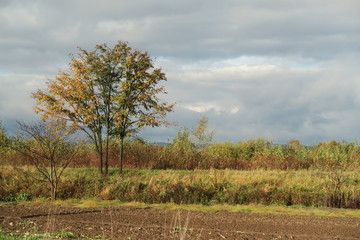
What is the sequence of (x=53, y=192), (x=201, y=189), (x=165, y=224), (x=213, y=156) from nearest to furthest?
(x=165, y=224) → (x=53, y=192) → (x=201, y=189) → (x=213, y=156)

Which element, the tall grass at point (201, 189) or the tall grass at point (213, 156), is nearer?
the tall grass at point (201, 189)

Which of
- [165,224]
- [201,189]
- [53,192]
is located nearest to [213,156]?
[201,189]

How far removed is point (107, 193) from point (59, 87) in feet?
23.5

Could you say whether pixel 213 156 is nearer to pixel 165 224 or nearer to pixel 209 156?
pixel 209 156

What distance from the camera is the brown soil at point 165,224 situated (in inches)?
442

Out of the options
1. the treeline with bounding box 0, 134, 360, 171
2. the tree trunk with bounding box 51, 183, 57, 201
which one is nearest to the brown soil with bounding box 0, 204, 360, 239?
the tree trunk with bounding box 51, 183, 57, 201

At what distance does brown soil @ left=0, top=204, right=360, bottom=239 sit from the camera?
11219 mm

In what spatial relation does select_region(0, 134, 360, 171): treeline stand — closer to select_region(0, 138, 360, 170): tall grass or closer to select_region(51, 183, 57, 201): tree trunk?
select_region(0, 138, 360, 170): tall grass

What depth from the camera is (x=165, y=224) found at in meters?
9.81

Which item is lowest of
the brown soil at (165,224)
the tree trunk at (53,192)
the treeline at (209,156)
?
the brown soil at (165,224)

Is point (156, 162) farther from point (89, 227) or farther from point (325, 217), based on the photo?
point (89, 227)

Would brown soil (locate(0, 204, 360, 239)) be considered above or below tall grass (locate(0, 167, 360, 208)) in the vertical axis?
below

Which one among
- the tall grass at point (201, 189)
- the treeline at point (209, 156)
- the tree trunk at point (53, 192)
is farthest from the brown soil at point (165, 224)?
the treeline at point (209, 156)

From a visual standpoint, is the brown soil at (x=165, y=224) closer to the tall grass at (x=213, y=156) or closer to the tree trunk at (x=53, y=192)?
the tree trunk at (x=53, y=192)
